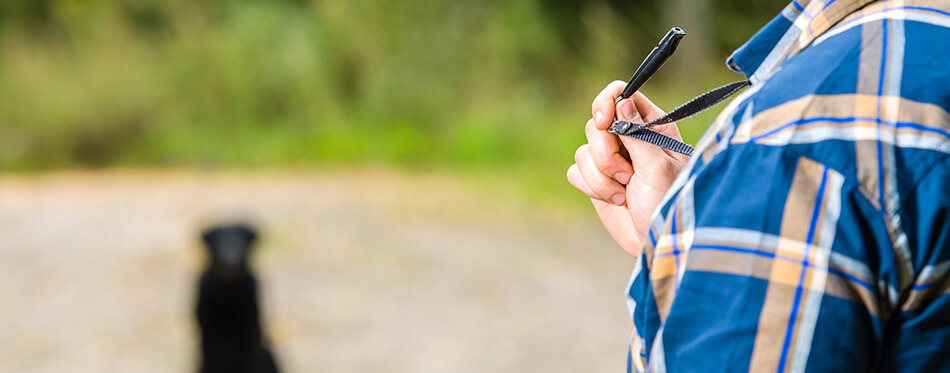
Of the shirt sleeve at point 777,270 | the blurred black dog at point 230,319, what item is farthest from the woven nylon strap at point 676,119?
the blurred black dog at point 230,319

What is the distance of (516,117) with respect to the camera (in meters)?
10.1

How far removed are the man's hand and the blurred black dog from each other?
9.59 ft

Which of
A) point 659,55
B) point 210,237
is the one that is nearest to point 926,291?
Result: point 659,55

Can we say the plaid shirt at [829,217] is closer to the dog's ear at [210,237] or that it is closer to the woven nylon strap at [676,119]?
the woven nylon strap at [676,119]

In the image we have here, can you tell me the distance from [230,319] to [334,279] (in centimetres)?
202

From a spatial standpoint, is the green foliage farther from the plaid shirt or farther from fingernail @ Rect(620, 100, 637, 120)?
Result: the plaid shirt

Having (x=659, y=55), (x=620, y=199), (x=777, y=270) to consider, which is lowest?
(x=777, y=270)

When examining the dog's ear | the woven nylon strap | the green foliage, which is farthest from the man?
the green foliage

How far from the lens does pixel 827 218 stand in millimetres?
691

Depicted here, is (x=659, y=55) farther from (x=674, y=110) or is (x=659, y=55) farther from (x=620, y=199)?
(x=620, y=199)

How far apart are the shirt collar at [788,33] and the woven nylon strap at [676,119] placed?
2.8 inches

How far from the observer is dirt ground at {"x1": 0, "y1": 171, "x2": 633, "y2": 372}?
4707 millimetres

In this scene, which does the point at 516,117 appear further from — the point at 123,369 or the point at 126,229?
the point at 123,369

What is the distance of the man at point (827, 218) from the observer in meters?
0.69
